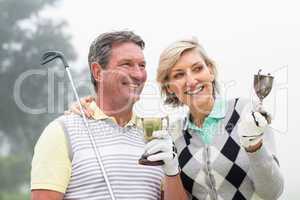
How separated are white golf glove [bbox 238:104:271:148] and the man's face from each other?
1.68 feet

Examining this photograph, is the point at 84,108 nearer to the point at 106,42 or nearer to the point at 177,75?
the point at 106,42

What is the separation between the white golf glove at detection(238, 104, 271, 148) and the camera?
2.07 m

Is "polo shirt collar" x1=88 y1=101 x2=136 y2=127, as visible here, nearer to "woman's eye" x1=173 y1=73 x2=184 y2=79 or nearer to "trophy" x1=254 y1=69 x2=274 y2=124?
"woman's eye" x1=173 y1=73 x2=184 y2=79

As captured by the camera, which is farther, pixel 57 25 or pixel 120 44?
pixel 57 25

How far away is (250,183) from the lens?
2318 mm

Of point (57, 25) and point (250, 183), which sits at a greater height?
point (57, 25)

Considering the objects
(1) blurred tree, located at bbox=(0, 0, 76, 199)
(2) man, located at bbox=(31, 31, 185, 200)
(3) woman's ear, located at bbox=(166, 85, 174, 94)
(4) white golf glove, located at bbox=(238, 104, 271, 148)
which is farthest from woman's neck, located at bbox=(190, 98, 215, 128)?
(1) blurred tree, located at bbox=(0, 0, 76, 199)

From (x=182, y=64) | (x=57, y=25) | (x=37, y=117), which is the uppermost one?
(x=57, y=25)

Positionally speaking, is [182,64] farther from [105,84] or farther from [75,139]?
[75,139]

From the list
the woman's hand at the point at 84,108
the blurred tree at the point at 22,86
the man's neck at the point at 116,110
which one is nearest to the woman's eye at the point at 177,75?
the man's neck at the point at 116,110

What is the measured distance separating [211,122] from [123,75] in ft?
1.38

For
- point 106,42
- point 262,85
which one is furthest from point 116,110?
point 262,85

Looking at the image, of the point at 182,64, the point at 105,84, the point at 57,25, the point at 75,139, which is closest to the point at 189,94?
the point at 182,64

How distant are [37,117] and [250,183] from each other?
14898 mm
